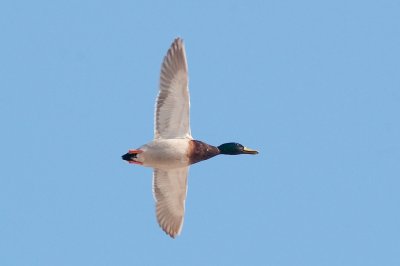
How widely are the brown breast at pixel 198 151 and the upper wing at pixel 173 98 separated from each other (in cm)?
19

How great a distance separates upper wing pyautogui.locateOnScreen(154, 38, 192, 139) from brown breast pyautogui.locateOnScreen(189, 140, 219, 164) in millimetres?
192

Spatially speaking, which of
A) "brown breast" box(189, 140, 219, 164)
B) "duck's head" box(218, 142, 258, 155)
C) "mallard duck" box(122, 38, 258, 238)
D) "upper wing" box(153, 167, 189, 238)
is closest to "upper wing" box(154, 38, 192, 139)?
"mallard duck" box(122, 38, 258, 238)

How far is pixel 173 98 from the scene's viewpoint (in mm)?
20125

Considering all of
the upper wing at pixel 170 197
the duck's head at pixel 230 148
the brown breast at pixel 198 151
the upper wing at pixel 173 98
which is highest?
the upper wing at pixel 173 98

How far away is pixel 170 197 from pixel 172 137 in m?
1.23

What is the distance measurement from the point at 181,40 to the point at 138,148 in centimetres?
203

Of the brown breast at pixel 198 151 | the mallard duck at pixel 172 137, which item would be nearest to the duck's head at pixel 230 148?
the mallard duck at pixel 172 137

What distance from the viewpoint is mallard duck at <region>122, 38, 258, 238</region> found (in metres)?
19.9

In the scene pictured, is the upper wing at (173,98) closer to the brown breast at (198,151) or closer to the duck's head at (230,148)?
the brown breast at (198,151)

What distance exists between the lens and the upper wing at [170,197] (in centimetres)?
2062

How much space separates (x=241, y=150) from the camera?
21.4 m

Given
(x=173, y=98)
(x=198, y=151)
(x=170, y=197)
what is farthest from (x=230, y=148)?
(x=173, y=98)

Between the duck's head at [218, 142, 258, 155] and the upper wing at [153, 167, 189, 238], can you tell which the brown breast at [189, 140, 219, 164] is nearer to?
the upper wing at [153, 167, 189, 238]

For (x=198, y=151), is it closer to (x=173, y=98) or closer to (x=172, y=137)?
(x=172, y=137)
